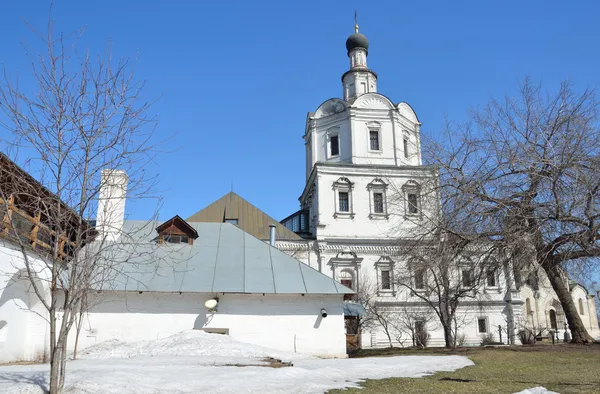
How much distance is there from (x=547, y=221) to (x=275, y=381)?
10.5m

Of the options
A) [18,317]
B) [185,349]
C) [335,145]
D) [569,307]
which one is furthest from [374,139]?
[18,317]

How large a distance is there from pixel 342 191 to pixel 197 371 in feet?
86.7

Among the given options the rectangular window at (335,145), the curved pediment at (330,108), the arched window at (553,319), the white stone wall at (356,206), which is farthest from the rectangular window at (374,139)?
the arched window at (553,319)

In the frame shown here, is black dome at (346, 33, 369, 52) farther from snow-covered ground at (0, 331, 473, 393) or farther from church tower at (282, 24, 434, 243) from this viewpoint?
snow-covered ground at (0, 331, 473, 393)

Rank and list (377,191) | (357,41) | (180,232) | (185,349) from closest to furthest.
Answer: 1. (185,349)
2. (180,232)
3. (377,191)
4. (357,41)

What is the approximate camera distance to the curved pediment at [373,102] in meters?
38.0

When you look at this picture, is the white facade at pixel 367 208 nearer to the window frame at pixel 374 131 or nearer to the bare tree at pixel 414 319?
the window frame at pixel 374 131

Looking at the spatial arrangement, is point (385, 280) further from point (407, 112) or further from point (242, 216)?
point (407, 112)

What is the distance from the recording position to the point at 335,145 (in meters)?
38.1

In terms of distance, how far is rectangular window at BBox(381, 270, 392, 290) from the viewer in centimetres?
3477

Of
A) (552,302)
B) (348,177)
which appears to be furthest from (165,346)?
(552,302)

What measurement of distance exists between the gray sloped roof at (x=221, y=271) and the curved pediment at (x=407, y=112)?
70.5ft

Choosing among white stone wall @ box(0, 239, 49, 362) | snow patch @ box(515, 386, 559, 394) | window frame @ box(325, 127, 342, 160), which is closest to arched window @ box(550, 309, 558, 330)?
window frame @ box(325, 127, 342, 160)

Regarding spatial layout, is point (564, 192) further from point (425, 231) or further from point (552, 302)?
point (552, 302)
